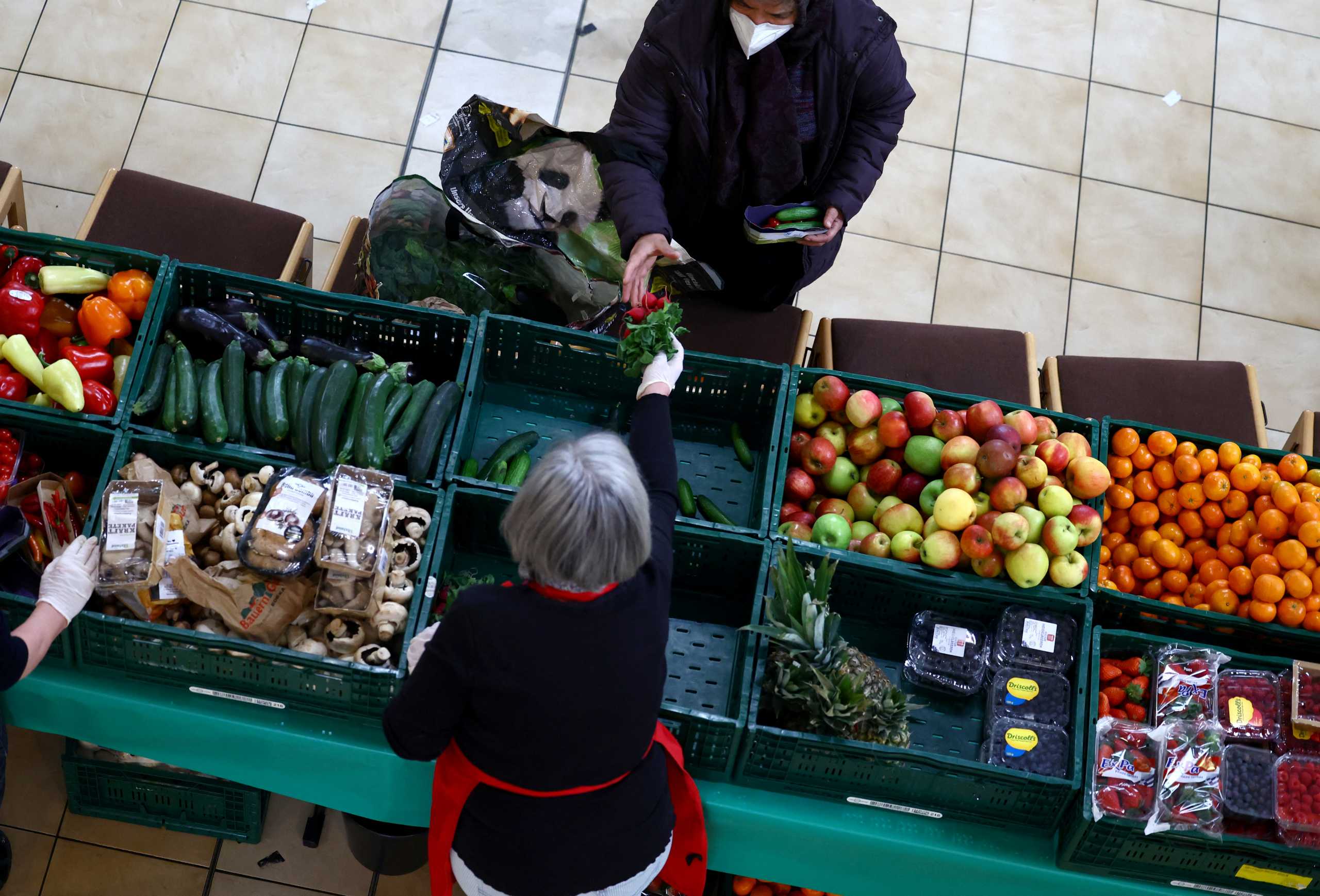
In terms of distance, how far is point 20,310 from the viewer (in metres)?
2.92

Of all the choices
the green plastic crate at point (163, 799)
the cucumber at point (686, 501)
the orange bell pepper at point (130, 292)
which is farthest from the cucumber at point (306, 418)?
the green plastic crate at point (163, 799)

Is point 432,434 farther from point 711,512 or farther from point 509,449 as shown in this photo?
point 711,512

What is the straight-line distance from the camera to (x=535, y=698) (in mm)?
1950

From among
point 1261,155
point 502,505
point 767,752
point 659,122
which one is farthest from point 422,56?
point 1261,155

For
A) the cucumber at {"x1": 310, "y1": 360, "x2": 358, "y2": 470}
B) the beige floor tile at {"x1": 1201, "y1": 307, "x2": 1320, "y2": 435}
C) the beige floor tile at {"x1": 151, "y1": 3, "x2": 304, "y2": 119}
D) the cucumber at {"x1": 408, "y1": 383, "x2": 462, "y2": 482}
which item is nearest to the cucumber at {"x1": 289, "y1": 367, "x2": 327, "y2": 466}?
the cucumber at {"x1": 310, "y1": 360, "x2": 358, "y2": 470}

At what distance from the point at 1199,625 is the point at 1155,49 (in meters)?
3.79

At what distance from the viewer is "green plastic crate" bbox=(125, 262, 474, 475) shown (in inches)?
119

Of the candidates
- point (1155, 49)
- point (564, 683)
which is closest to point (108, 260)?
point (564, 683)

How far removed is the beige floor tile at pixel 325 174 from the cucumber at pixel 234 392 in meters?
1.89

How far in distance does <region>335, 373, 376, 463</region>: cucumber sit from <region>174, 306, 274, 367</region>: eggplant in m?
0.27

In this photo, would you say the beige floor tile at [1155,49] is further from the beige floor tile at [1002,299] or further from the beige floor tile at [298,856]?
the beige floor tile at [298,856]

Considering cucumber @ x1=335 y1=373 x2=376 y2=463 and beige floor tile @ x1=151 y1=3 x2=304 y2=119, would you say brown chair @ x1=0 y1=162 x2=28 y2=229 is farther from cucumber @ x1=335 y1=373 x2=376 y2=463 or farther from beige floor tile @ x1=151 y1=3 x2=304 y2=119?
cucumber @ x1=335 y1=373 x2=376 y2=463

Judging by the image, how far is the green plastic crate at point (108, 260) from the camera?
9.46 ft

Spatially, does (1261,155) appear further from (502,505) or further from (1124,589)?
(502,505)
